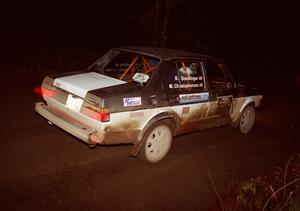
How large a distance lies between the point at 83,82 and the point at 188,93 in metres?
1.82

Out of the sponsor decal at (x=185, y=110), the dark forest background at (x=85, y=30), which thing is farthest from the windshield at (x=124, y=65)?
the dark forest background at (x=85, y=30)

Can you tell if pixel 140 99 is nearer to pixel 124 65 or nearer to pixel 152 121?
pixel 152 121

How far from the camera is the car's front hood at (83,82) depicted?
4.81 metres

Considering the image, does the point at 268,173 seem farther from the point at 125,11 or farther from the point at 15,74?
the point at 125,11

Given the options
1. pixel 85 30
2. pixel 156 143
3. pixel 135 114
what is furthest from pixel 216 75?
pixel 85 30

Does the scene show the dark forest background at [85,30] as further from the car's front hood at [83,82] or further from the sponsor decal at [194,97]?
the sponsor decal at [194,97]

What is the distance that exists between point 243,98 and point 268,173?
2061 millimetres

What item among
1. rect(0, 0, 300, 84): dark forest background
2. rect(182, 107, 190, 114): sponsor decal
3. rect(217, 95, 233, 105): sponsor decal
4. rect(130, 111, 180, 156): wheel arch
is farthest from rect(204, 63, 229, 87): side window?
rect(0, 0, 300, 84): dark forest background

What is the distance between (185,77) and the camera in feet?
18.6

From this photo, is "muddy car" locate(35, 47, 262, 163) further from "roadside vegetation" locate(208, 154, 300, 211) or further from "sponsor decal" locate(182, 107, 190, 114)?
"roadside vegetation" locate(208, 154, 300, 211)

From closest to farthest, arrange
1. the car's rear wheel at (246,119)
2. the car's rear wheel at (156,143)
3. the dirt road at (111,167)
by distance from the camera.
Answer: the dirt road at (111,167)
the car's rear wheel at (156,143)
the car's rear wheel at (246,119)

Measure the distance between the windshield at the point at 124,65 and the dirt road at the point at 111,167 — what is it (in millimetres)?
1371

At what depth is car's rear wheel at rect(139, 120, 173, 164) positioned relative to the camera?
5223mm

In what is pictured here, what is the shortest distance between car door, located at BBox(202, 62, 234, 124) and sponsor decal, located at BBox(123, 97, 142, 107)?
1813 mm
